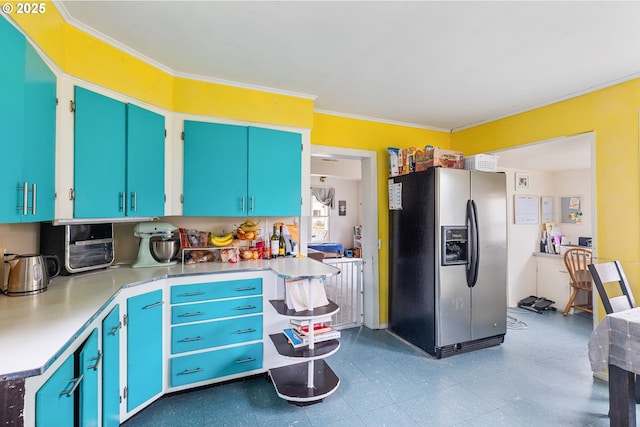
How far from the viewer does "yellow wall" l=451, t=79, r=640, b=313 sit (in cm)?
235

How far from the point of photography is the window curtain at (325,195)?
8738mm

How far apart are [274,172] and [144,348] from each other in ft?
5.62

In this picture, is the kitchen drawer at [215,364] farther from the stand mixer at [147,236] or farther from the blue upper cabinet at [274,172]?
the blue upper cabinet at [274,172]

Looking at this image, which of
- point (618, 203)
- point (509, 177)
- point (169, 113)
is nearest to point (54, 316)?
point (169, 113)

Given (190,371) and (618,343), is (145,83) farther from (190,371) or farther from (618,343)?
(618,343)

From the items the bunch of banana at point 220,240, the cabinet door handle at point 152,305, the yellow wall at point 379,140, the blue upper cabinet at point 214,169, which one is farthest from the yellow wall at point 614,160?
the cabinet door handle at point 152,305

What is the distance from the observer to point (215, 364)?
2.22 meters

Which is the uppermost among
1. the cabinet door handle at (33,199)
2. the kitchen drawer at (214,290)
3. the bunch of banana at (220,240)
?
the cabinet door handle at (33,199)

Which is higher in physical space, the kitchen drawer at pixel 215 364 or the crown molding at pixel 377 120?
the crown molding at pixel 377 120

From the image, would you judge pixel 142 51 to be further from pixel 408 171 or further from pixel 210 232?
pixel 408 171

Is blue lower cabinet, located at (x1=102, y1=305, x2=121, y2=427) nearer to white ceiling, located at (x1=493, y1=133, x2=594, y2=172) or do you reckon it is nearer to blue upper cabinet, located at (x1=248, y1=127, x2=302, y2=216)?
blue upper cabinet, located at (x1=248, y1=127, x2=302, y2=216)

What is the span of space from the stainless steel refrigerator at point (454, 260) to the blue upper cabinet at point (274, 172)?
128 cm

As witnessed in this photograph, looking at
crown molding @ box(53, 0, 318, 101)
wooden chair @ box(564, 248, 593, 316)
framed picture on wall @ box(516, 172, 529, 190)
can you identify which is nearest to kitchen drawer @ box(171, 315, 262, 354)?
crown molding @ box(53, 0, 318, 101)

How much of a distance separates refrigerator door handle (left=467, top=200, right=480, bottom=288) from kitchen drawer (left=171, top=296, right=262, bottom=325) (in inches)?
81.9
